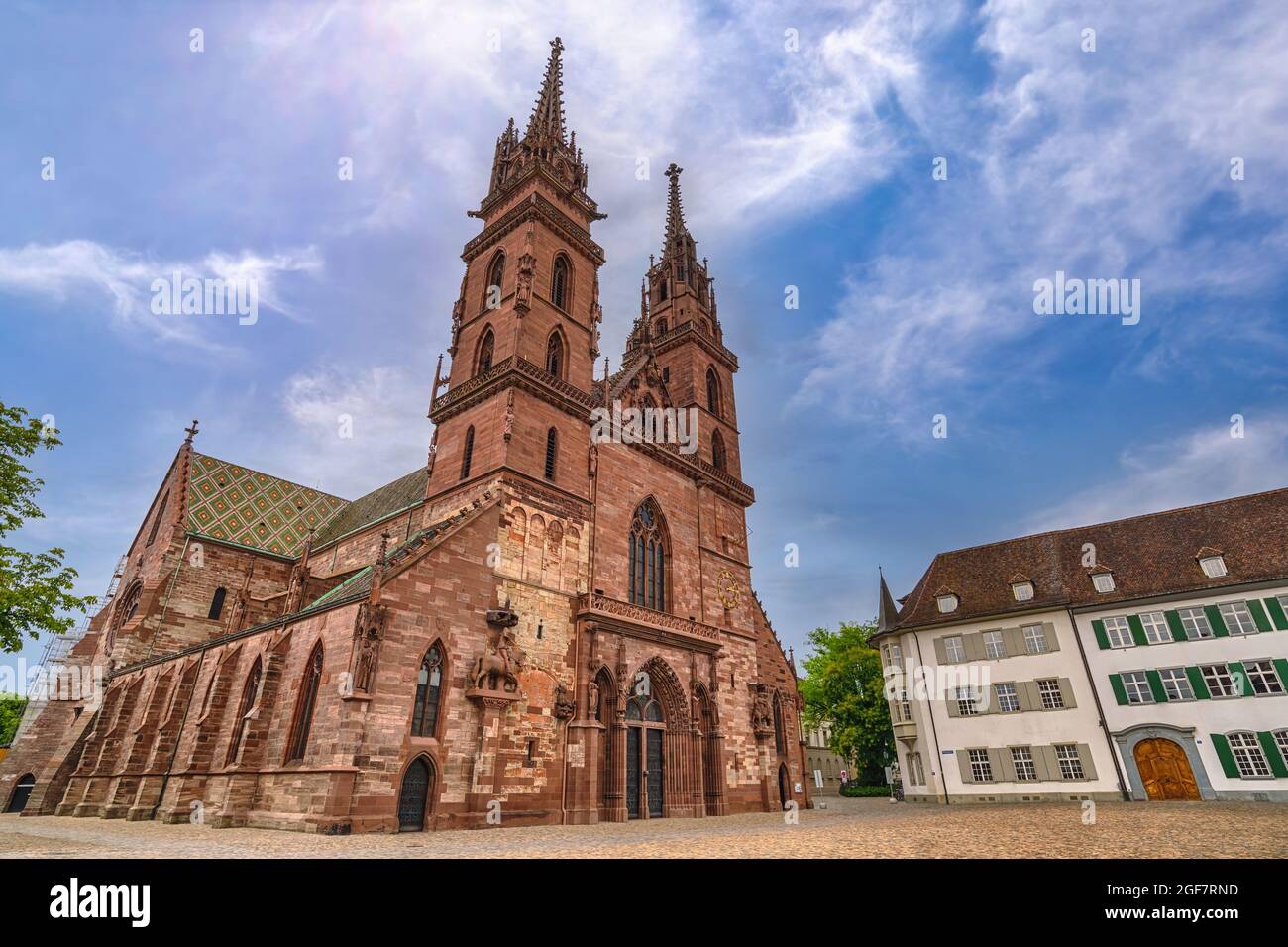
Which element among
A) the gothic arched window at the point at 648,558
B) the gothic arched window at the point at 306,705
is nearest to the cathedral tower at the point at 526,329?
the gothic arched window at the point at 648,558

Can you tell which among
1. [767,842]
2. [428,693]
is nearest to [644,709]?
[428,693]

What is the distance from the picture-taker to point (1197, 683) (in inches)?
953

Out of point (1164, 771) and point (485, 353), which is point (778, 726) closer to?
point (1164, 771)

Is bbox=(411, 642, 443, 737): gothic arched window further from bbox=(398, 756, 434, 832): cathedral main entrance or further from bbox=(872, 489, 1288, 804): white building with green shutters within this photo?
bbox=(872, 489, 1288, 804): white building with green shutters

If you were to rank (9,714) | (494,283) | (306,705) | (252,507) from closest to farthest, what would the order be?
(306,705) < (494,283) < (252,507) < (9,714)

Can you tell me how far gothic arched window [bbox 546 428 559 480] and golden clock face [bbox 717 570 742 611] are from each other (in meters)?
10.1

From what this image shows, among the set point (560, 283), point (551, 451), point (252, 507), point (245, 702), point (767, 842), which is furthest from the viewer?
point (252, 507)

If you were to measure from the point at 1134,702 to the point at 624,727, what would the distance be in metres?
19.9

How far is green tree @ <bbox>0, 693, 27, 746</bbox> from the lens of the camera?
177 feet

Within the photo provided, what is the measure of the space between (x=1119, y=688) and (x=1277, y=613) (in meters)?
5.90

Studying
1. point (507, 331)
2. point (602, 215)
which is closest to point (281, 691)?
point (507, 331)

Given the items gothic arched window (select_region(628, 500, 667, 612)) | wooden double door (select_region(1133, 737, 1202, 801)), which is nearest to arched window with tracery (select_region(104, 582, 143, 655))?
gothic arched window (select_region(628, 500, 667, 612))

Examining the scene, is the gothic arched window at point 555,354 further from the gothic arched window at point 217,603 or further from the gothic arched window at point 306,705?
the gothic arched window at point 217,603
